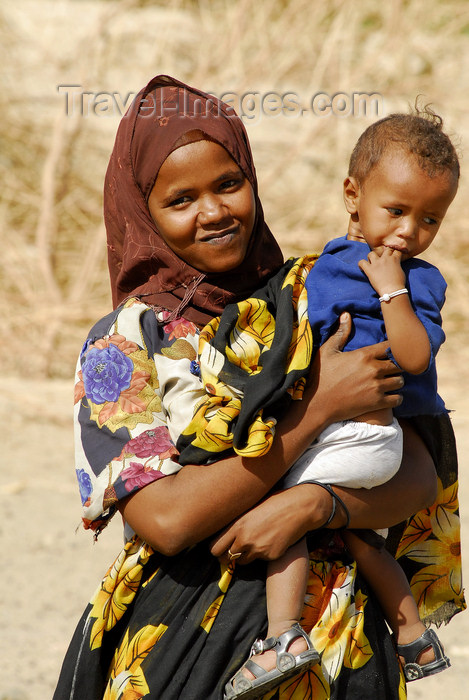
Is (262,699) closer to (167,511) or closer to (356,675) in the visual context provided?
(356,675)

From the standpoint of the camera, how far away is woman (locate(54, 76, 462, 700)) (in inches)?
63.9

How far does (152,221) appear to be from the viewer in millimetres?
1898

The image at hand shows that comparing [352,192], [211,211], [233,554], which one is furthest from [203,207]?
[233,554]

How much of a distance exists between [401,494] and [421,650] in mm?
366

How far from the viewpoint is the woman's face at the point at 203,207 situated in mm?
1792

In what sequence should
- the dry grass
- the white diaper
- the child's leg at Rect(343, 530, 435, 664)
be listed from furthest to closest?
the dry grass → the child's leg at Rect(343, 530, 435, 664) → the white diaper

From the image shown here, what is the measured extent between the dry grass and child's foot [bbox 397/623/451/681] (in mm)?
5608

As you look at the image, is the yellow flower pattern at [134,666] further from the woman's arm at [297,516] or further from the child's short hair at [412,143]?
the child's short hair at [412,143]

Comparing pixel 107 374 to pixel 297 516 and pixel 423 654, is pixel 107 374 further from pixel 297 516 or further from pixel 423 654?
pixel 423 654

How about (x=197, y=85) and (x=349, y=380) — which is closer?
(x=349, y=380)

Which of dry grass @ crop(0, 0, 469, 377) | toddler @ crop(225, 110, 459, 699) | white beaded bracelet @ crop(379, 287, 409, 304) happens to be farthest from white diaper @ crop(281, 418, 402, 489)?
dry grass @ crop(0, 0, 469, 377)

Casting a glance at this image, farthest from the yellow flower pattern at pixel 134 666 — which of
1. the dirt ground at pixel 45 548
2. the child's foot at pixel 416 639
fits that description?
the dirt ground at pixel 45 548

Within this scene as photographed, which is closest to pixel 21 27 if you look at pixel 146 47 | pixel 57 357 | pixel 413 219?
pixel 146 47

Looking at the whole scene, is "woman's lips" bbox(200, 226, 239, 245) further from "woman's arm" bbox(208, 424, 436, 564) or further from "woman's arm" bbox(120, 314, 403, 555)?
"woman's arm" bbox(208, 424, 436, 564)
